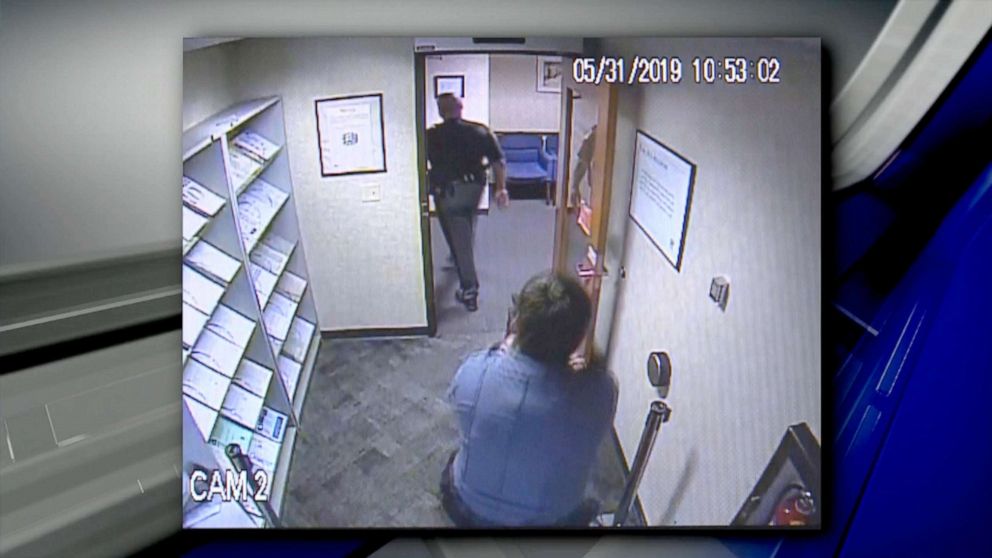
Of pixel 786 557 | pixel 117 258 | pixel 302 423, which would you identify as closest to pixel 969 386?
pixel 786 557

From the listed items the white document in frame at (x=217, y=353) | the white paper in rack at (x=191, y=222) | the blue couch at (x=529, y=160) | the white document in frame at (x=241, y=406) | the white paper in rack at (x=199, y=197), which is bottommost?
the white document in frame at (x=241, y=406)

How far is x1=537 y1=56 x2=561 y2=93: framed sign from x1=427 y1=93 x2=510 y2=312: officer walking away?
18 centimetres

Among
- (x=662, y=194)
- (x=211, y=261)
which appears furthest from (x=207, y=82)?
(x=662, y=194)

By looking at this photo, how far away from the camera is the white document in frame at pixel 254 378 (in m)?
2.71

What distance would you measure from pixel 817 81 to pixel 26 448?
7.36ft

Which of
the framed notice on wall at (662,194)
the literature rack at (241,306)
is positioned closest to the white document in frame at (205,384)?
the literature rack at (241,306)

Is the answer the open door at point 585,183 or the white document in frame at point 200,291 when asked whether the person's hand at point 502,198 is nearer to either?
the open door at point 585,183

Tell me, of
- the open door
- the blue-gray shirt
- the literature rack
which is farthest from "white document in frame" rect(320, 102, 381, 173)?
the blue-gray shirt

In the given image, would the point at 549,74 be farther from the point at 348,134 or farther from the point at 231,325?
the point at 231,325

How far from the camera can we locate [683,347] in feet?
Result: 8.86

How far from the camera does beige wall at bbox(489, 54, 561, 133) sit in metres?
2.67

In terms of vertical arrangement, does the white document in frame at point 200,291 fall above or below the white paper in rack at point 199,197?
below

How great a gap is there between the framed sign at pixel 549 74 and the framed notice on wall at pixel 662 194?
0.82 ft

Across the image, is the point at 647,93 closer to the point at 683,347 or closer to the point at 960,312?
the point at 683,347
